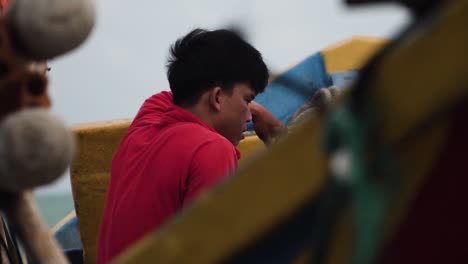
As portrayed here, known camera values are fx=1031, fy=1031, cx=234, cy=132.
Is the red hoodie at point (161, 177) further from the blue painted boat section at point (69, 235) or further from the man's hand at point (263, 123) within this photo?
the blue painted boat section at point (69, 235)

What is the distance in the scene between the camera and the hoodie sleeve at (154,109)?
2.78m

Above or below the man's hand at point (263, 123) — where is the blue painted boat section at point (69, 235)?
below

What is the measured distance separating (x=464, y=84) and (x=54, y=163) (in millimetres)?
519

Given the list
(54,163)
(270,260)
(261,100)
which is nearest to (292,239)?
(270,260)

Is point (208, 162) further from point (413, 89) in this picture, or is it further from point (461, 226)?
point (413, 89)

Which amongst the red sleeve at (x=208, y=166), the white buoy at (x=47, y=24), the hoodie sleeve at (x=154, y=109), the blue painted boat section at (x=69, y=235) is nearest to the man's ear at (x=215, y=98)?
the hoodie sleeve at (x=154, y=109)

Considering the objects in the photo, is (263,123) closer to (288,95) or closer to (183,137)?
(183,137)

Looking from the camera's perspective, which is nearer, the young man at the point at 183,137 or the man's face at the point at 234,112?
the young man at the point at 183,137

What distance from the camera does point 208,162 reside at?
93.6 inches

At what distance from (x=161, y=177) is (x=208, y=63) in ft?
1.49

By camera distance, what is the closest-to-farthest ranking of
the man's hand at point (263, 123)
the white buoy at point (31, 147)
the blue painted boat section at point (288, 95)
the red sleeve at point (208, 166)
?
the white buoy at point (31, 147), the red sleeve at point (208, 166), the man's hand at point (263, 123), the blue painted boat section at point (288, 95)

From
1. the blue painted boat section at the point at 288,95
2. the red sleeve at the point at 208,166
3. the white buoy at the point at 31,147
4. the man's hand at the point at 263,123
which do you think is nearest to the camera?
the white buoy at the point at 31,147

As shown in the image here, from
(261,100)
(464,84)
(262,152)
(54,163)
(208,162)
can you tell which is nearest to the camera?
(464,84)

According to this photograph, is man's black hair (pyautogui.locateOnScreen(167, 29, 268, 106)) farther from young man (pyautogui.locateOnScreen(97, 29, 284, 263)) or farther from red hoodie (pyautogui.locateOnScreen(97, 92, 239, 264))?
red hoodie (pyautogui.locateOnScreen(97, 92, 239, 264))
